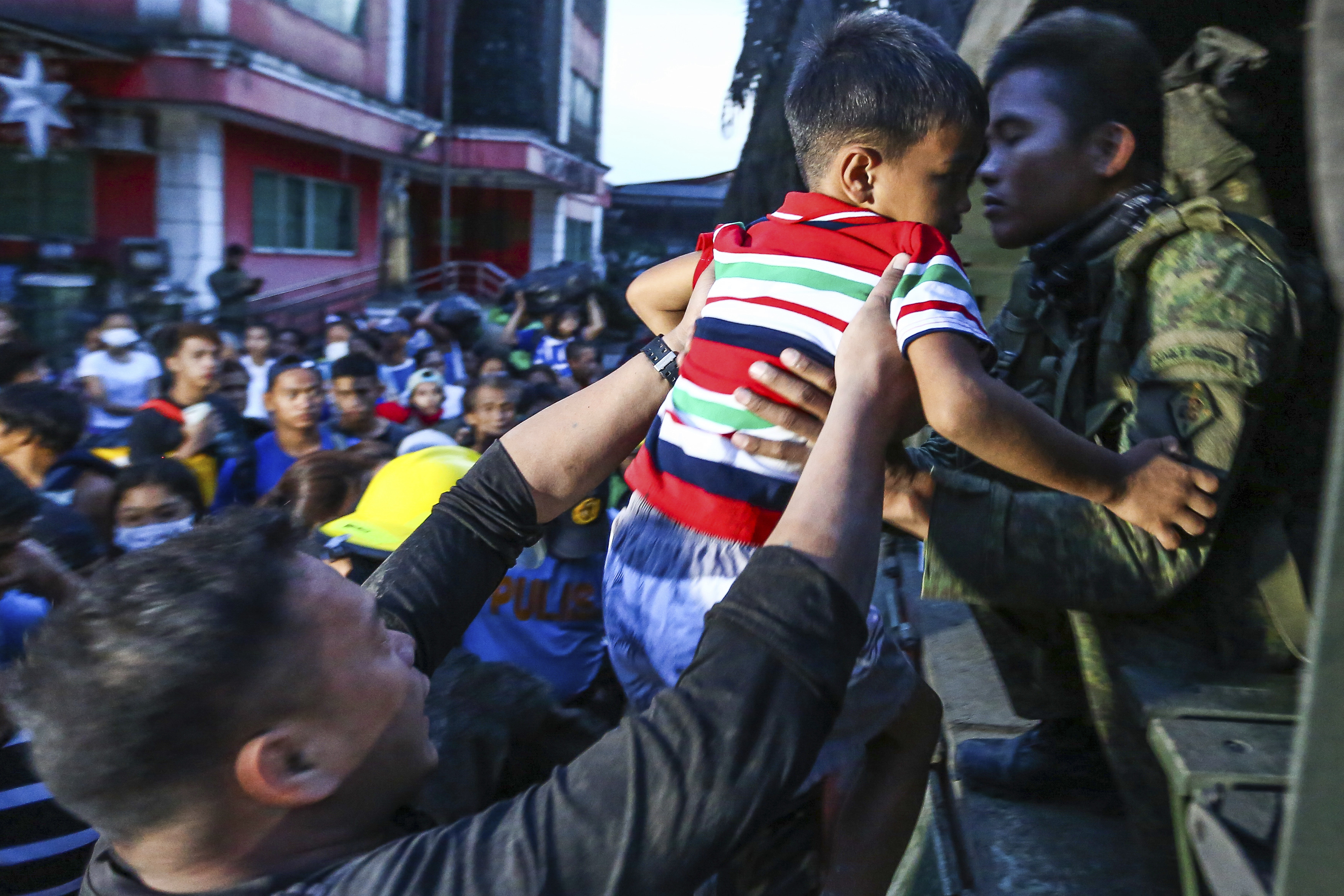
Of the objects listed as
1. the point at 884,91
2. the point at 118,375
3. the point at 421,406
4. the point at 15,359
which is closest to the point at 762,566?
the point at 884,91

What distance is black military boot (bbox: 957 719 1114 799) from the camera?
101 inches

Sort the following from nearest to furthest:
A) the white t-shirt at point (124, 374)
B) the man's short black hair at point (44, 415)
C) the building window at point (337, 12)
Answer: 1. the man's short black hair at point (44, 415)
2. the white t-shirt at point (124, 374)
3. the building window at point (337, 12)

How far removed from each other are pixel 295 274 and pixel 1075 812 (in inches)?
625

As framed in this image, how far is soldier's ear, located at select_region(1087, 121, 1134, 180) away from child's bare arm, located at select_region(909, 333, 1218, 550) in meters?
0.75

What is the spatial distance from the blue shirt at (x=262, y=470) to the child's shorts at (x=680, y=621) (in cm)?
276

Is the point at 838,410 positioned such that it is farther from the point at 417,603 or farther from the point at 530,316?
the point at 530,316

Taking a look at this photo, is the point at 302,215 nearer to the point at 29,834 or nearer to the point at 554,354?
the point at 554,354

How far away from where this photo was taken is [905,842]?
181 cm

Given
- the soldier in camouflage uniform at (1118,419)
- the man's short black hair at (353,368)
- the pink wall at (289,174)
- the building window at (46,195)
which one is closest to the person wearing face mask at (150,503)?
the man's short black hair at (353,368)

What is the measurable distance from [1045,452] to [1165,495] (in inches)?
14.0

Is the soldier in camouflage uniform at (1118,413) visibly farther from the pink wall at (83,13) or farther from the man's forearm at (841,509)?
the pink wall at (83,13)

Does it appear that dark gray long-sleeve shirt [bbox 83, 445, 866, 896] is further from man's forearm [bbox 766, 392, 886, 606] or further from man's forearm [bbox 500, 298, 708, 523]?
man's forearm [bbox 500, 298, 708, 523]

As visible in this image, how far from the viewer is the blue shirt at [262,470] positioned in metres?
4.20

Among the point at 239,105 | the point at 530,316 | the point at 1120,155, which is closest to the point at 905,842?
the point at 1120,155
